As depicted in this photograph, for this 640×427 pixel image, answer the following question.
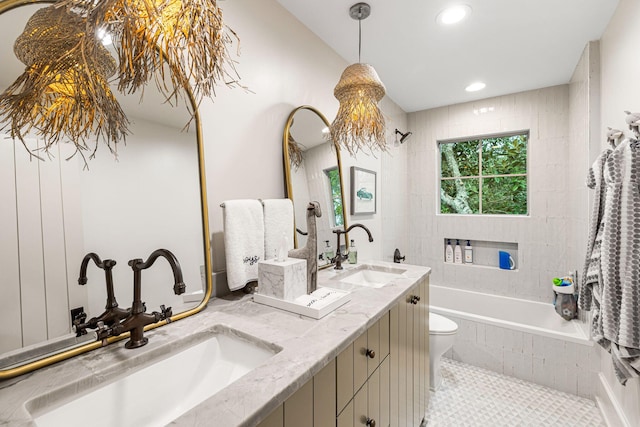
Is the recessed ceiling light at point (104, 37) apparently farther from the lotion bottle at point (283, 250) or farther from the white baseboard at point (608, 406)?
the white baseboard at point (608, 406)

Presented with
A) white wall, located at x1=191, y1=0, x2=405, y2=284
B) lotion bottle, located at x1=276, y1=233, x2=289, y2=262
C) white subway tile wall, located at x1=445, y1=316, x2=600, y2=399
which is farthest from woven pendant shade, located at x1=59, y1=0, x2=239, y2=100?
white subway tile wall, located at x1=445, y1=316, x2=600, y2=399

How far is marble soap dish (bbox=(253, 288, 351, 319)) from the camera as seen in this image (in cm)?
105

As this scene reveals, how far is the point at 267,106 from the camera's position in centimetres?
156

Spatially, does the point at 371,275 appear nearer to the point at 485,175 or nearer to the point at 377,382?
the point at 377,382

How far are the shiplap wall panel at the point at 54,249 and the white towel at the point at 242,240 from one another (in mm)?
528

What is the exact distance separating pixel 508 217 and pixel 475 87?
1.39m

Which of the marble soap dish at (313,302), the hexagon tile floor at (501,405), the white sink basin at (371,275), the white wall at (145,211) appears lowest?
the hexagon tile floor at (501,405)

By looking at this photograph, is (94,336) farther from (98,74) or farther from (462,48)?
(462,48)

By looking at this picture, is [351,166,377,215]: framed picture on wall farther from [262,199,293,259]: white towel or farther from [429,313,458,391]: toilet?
[429,313,458,391]: toilet

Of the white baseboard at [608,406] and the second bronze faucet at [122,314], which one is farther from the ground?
the second bronze faucet at [122,314]

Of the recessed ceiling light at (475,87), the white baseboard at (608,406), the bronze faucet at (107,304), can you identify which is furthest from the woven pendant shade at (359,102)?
the white baseboard at (608,406)

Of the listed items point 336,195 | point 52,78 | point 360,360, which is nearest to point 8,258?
point 52,78

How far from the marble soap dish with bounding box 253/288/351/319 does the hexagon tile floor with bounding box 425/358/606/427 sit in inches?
53.6

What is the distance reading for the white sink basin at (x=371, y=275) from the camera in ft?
5.98
